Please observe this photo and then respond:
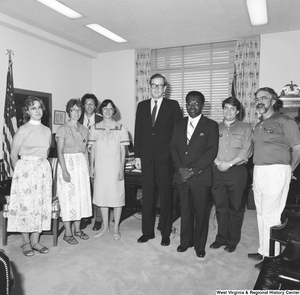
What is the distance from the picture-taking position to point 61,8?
4594mm

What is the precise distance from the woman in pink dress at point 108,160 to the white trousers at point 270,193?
146 centimetres

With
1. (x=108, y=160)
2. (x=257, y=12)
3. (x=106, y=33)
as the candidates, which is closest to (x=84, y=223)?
(x=108, y=160)

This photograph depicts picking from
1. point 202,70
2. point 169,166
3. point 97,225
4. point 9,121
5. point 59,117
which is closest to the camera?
point 169,166

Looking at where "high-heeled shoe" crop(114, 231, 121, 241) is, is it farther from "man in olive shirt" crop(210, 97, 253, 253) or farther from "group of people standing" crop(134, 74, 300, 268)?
"man in olive shirt" crop(210, 97, 253, 253)

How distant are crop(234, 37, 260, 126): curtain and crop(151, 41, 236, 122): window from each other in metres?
0.28

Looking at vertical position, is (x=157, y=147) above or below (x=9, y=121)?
below

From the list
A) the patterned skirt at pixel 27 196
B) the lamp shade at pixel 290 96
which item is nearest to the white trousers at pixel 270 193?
the patterned skirt at pixel 27 196

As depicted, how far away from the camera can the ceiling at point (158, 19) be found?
4.41 metres

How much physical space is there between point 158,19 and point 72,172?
3.18 meters

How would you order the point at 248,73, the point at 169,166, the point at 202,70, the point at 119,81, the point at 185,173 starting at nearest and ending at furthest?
1. the point at 185,173
2. the point at 169,166
3. the point at 248,73
4. the point at 202,70
5. the point at 119,81

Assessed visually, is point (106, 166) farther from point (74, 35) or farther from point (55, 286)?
point (74, 35)

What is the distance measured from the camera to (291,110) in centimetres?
536

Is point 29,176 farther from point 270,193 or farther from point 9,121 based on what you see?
point 9,121

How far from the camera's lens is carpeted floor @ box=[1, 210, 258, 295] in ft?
7.73
